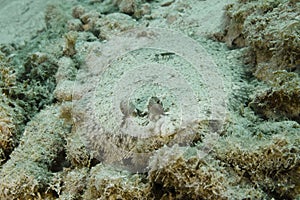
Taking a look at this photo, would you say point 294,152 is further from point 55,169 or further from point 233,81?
point 55,169

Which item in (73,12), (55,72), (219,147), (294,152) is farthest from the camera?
(73,12)

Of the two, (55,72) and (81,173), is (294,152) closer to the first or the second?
(81,173)

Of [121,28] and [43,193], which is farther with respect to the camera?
[121,28]

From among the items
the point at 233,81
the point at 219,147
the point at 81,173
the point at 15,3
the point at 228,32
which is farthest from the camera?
the point at 15,3

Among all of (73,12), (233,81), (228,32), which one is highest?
(73,12)

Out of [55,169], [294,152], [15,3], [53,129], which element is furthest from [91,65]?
[15,3]

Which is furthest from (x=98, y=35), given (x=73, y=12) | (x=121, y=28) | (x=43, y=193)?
(x=43, y=193)

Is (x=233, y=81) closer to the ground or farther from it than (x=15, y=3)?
closer to the ground

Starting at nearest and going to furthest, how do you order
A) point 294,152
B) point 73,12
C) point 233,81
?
1. point 294,152
2. point 233,81
3. point 73,12

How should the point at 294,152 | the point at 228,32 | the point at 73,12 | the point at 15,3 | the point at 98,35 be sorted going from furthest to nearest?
the point at 15,3, the point at 73,12, the point at 98,35, the point at 228,32, the point at 294,152
